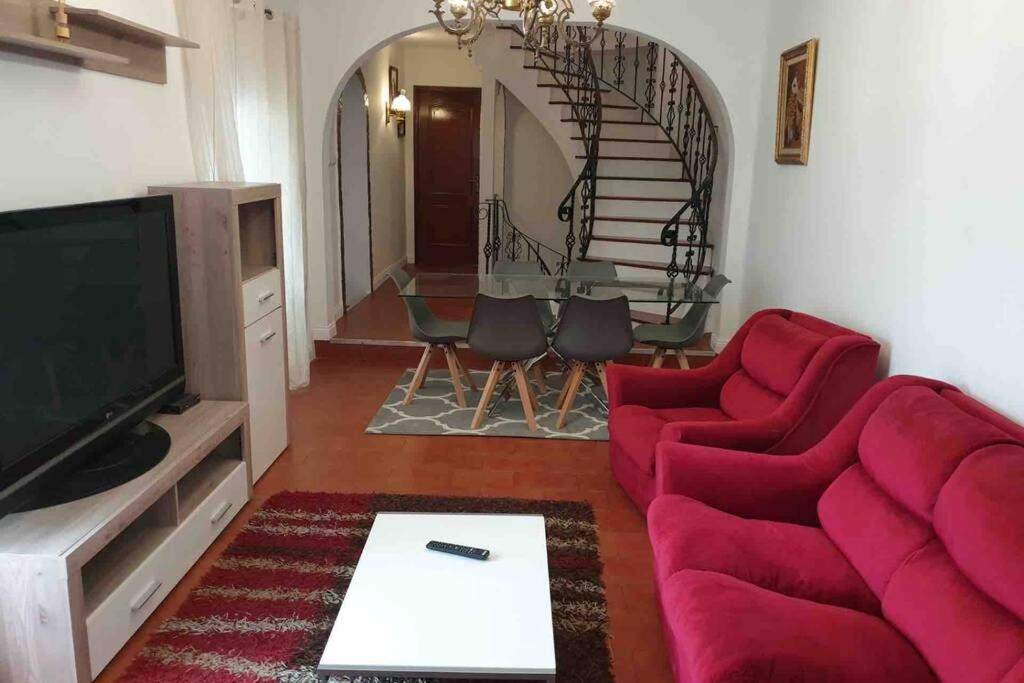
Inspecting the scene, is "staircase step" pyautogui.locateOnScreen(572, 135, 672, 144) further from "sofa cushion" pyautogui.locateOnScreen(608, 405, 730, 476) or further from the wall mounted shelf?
the wall mounted shelf

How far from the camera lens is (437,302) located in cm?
755

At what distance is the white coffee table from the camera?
186 cm

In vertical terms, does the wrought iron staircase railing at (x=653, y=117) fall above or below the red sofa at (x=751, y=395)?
above

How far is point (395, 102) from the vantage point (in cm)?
865

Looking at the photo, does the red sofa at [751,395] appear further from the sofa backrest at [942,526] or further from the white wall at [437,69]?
the white wall at [437,69]

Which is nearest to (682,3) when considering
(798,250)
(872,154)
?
(798,250)

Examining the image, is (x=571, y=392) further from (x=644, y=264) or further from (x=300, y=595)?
(x=644, y=264)

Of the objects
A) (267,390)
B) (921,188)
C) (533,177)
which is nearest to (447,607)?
(267,390)

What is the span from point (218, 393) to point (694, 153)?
5.19 meters

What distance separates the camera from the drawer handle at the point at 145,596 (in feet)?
7.90

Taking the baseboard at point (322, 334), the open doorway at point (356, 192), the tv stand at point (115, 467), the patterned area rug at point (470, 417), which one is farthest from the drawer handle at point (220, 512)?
the open doorway at point (356, 192)

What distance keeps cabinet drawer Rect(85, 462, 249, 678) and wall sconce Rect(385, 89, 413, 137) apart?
6137 mm

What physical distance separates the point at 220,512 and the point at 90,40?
1.84 m

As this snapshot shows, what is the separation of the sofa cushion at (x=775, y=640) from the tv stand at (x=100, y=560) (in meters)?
1.61
